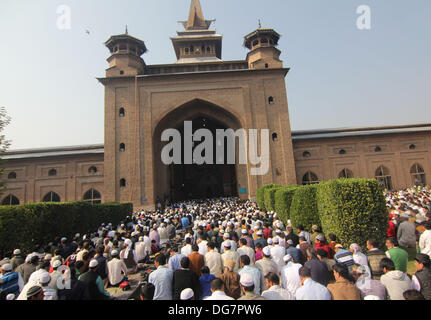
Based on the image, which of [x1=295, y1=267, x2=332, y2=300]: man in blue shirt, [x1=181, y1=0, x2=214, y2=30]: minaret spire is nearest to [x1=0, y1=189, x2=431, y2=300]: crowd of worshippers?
[x1=295, y1=267, x2=332, y2=300]: man in blue shirt

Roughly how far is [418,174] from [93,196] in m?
31.3

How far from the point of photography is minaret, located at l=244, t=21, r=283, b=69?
77.0ft

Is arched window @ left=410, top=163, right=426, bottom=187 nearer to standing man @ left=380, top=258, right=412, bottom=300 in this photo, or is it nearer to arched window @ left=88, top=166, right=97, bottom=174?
standing man @ left=380, top=258, right=412, bottom=300

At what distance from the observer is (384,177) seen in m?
23.7

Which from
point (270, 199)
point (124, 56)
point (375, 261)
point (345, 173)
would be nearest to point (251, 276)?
point (375, 261)

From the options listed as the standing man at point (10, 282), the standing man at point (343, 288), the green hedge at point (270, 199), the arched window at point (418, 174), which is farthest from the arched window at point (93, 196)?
the arched window at point (418, 174)

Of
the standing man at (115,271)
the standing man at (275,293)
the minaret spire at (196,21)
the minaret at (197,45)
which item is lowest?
the standing man at (115,271)

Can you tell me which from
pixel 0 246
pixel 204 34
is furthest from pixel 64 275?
pixel 204 34

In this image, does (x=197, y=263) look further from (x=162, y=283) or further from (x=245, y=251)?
(x=245, y=251)

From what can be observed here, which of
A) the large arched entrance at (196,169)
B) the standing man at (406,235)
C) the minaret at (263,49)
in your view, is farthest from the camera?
the minaret at (263,49)

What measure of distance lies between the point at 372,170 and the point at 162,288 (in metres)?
25.6

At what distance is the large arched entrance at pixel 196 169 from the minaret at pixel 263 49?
19.8ft

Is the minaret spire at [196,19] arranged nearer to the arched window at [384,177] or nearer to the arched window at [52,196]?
the arched window at [52,196]

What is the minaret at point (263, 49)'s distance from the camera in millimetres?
23484
